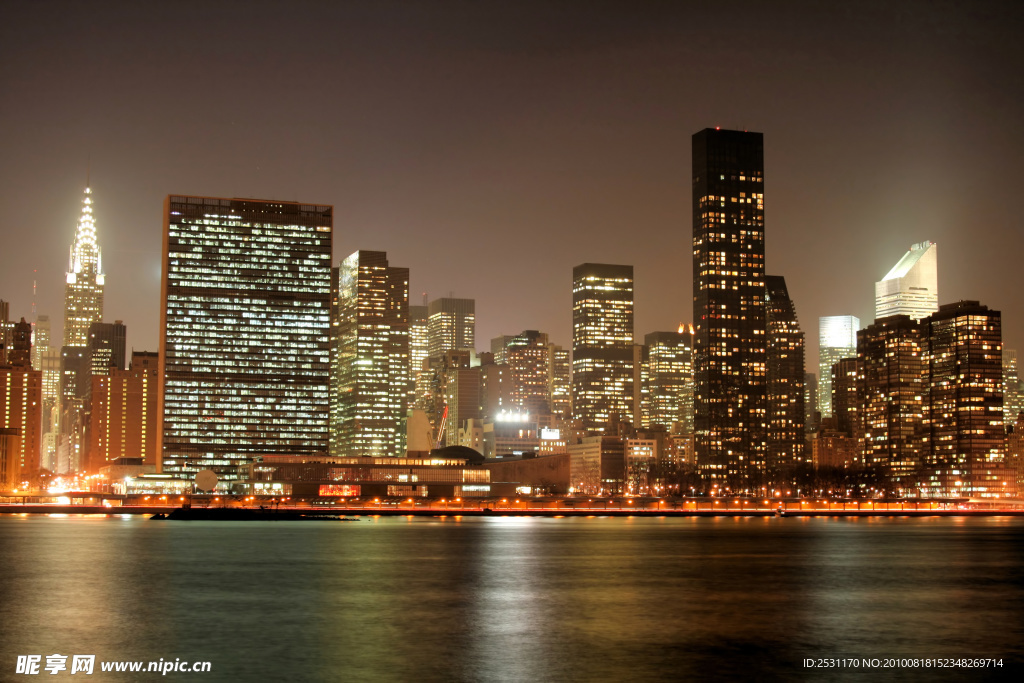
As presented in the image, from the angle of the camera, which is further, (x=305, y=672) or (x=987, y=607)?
(x=987, y=607)

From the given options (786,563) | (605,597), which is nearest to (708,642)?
(605,597)

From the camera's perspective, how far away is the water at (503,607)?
49.3 meters

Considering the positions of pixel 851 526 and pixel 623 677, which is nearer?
pixel 623 677

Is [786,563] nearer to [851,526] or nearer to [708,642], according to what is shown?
[708,642]

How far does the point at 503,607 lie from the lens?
225ft

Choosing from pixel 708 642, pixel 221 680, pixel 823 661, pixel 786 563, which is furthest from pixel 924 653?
pixel 786 563

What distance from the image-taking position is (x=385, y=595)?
7469 centimetres

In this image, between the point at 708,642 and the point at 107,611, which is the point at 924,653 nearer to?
the point at 708,642

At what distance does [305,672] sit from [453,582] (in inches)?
1457

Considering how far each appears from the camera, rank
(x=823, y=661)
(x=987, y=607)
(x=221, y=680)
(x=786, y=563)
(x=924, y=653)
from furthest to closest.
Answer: (x=786, y=563) < (x=987, y=607) < (x=924, y=653) < (x=823, y=661) < (x=221, y=680)

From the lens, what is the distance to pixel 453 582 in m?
83.1

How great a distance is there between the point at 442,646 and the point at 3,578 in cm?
4335

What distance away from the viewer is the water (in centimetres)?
4931

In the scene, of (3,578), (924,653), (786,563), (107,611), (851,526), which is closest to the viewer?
(924,653)
